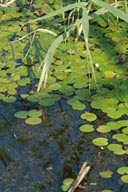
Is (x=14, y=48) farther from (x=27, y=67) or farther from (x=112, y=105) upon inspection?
(x=112, y=105)

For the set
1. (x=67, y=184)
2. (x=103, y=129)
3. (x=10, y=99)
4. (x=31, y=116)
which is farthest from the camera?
(x=10, y=99)

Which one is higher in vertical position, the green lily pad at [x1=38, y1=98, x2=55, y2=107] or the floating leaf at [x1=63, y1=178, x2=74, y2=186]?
the green lily pad at [x1=38, y1=98, x2=55, y2=107]

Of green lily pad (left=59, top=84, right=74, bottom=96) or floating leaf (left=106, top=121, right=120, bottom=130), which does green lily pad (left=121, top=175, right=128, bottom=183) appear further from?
green lily pad (left=59, top=84, right=74, bottom=96)

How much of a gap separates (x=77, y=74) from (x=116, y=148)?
2.08 ft

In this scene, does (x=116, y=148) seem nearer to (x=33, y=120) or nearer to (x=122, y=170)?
(x=122, y=170)

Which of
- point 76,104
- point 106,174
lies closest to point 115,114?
point 76,104

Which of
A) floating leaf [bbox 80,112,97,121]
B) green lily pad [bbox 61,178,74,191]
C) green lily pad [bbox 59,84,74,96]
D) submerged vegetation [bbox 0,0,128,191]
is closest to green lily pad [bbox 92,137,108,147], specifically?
submerged vegetation [bbox 0,0,128,191]

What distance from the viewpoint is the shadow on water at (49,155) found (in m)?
2.28

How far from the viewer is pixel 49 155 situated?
244cm

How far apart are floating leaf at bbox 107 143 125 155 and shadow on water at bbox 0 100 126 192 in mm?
19

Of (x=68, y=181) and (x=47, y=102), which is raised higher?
(x=47, y=102)

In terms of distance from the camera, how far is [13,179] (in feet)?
7.57

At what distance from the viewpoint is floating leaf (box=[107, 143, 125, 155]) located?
2.42 meters

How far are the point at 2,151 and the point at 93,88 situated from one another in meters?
0.61
